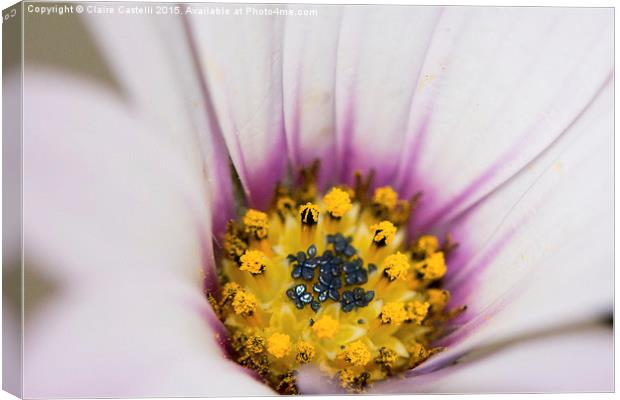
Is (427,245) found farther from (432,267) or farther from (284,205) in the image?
(284,205)

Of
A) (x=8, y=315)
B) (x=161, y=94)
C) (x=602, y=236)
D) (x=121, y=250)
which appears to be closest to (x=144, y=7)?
(x=161, y=94)

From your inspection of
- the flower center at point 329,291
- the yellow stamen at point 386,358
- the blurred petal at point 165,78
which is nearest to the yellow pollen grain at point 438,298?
the flower center at point 329,291

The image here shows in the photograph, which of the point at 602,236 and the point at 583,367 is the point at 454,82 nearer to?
the point at 602,236

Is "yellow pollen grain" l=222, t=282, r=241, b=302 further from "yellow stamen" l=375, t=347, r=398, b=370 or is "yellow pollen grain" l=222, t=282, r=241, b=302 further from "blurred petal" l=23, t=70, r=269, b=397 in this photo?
"yellow stamen" l=375, t=347, r=398, b=370

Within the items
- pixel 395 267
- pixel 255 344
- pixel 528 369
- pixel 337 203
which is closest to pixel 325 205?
pixel 337 203

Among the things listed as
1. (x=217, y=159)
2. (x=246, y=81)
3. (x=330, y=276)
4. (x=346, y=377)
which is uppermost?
(x=246, y=81)
